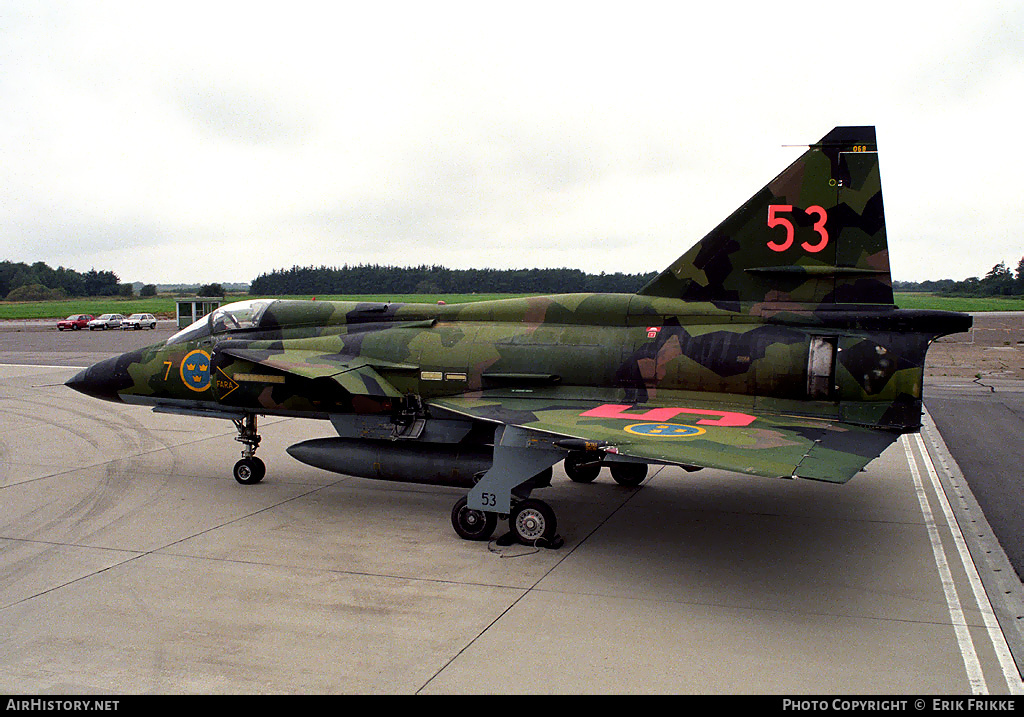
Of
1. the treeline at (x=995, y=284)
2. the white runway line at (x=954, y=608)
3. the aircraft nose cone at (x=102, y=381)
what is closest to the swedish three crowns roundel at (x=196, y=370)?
the aircraft nose cone at (x=102, y=381)

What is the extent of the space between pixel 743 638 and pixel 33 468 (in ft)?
41.4

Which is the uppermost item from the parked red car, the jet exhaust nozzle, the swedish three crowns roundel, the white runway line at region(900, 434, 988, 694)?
the swedish three crowns roundel

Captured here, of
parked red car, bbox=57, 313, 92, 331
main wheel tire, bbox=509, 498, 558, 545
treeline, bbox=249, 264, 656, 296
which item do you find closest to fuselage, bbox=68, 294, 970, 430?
main wheel tire, bbox=509, 498, 558, 545

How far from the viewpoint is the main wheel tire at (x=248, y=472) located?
12367 millimetres

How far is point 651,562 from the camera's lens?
8586mm

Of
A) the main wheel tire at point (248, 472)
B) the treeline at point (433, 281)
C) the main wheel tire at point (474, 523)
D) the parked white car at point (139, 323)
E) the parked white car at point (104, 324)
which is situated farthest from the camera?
the parked white car at point (139, 323)

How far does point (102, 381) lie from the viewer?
42.1 feet

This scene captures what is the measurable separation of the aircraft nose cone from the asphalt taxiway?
1.44 metres

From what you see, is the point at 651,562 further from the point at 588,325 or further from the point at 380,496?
the point at 380,496

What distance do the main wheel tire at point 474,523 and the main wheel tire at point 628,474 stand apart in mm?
3270

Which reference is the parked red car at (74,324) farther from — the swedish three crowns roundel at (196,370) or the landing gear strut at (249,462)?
the landing gear strut at (249,462)

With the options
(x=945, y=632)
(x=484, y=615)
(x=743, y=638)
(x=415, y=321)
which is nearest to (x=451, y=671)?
(x=484, y=615)

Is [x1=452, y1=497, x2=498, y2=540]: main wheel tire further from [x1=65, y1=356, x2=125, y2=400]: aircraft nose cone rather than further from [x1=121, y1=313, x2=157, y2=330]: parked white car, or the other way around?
[x1=121, y1=313, x2=157, y2=330]: parked white car

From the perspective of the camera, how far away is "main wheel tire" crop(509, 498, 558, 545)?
9.04 m
